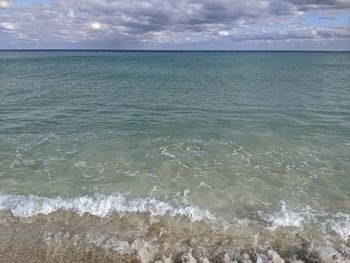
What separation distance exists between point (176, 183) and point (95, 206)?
374cm

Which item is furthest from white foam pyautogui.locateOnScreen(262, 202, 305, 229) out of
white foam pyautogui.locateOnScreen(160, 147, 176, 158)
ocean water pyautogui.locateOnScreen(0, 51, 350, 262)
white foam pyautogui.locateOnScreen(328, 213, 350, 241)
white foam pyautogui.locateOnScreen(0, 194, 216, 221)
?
white foam pyautogui.locateOnScreen(160, 147, 176, 158)

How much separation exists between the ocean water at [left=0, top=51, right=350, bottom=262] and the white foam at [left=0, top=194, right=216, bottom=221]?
4 cm

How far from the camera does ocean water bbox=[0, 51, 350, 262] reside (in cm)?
1024

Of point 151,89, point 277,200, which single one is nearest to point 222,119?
point 277,200

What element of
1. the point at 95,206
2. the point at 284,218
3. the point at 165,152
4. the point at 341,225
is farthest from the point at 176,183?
the point at 341,225

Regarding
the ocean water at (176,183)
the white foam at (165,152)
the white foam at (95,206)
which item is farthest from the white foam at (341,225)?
the white foam at (165,152)

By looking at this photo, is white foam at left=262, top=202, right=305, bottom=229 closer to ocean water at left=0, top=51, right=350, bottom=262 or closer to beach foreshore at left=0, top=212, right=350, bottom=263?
ocean water at left=0, top=51, right=350, bottom=262

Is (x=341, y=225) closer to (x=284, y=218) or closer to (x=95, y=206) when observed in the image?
(x=284, y=218)

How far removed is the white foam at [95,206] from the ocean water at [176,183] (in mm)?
38

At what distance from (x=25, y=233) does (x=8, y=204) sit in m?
2.44

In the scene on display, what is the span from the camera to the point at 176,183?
14.7m

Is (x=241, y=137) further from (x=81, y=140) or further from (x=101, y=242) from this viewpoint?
(x=101, y=242)

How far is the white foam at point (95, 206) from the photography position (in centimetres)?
1212

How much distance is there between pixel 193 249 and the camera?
32.3 ft
